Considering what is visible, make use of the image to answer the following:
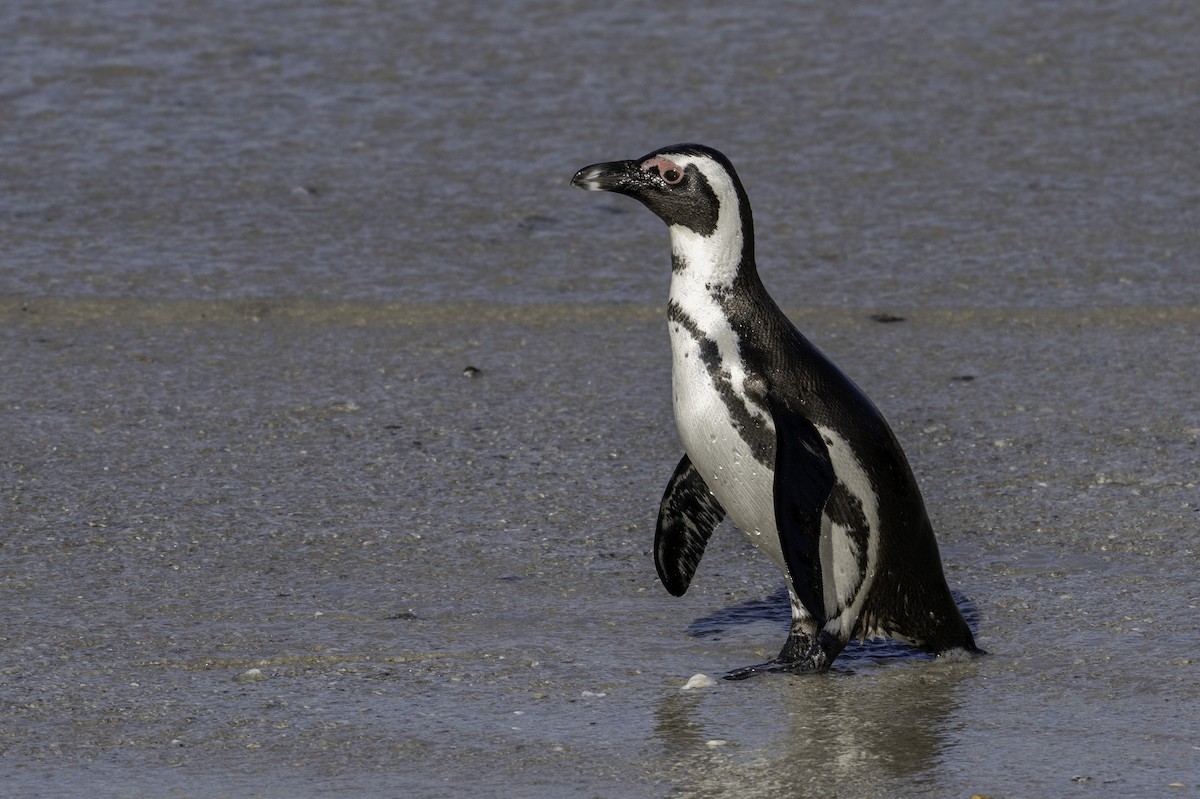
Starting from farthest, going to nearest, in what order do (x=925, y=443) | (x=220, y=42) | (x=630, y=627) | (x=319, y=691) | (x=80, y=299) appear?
1. (x=220, y=42)
2. (x=80, y=299)
3. (x=925, y=443)
4. (x=630, y=627)
5. (x=319, y=691)

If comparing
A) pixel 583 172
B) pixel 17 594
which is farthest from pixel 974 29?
pixel 17 594

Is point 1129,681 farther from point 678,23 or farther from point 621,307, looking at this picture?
point 678,23

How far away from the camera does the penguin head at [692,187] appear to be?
3.57 metres

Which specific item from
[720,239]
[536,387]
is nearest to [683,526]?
[720,239]

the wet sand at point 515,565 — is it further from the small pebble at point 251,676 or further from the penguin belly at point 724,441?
the penguin belly at point 724,441

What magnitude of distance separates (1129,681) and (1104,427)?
1.53 metres

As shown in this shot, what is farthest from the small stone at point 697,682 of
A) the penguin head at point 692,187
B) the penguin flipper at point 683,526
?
the penguin head at point 692,187

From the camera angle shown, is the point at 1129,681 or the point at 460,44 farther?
the point at 460,44

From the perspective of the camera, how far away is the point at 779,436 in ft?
11.0

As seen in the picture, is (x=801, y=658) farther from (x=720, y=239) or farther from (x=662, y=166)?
(x=662, y=166)

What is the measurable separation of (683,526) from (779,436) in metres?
0.43

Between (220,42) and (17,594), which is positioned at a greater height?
(220,42)

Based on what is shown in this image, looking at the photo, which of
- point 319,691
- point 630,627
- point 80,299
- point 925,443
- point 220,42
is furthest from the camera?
point 220,42

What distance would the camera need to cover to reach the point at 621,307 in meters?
5.80
